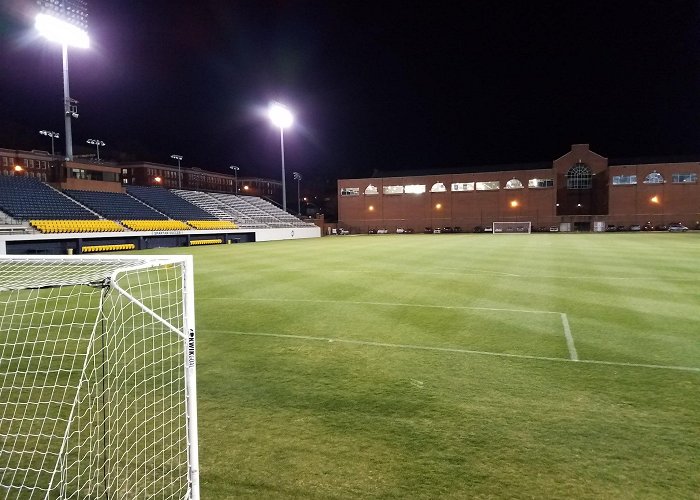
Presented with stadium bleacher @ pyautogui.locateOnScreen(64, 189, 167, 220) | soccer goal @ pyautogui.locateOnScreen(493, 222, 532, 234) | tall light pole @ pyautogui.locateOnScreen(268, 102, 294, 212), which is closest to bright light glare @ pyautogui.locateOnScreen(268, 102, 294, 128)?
tall light pole @ pyautogui.locateOnScreen(268, 102, 294, 212)

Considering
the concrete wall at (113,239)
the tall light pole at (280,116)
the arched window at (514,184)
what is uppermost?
the tall light pole at (280,116)

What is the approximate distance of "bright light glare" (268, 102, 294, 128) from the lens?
45.6 meters

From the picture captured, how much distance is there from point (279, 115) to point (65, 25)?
2074 cm

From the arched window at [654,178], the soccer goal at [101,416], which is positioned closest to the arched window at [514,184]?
the arched window at [654,178]

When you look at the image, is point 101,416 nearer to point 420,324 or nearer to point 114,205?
point 420,324

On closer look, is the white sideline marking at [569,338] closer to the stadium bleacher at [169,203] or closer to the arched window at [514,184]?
the stadium bleacher at [169,203]

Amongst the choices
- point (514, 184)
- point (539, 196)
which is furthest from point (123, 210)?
point (539, 196)

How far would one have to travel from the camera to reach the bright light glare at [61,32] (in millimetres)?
27203

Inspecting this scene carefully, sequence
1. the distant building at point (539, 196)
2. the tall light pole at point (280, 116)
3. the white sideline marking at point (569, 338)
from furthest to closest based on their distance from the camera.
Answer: the distant building at point (539, 196), the tall light pole at point (280, 116), the white sideline marking at point (569, 338)

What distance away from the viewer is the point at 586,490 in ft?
10.3

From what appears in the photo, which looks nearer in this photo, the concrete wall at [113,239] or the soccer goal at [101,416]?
the soccer goal at [101,416]

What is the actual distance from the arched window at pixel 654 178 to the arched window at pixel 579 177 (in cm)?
654

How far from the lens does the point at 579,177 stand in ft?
205

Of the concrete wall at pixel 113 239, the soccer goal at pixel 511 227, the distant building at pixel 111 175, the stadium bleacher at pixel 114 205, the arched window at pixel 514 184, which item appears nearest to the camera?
the concrete wall at pixel 113 239
